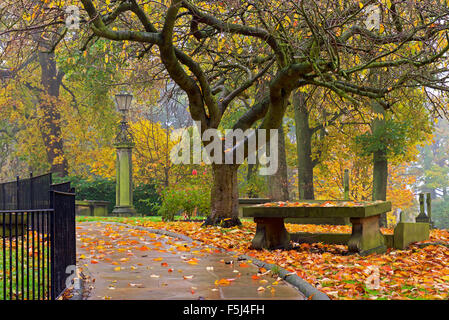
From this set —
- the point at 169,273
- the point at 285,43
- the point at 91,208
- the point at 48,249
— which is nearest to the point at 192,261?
the point at 169,273

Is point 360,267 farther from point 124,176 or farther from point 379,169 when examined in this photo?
point 379,169

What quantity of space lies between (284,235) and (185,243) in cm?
205

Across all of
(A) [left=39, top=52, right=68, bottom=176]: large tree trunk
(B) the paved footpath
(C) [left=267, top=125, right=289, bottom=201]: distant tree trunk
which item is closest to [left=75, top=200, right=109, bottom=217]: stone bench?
(A) [left=39, top=52, right=68, bottom=176]: large tree trunk

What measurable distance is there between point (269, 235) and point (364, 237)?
1739 mm

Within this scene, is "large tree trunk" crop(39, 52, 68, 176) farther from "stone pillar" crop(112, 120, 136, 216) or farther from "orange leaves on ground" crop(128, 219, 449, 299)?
"orange leaves on ground" crop(128, 219, 449, 299)

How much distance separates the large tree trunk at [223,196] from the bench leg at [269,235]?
11.4ft

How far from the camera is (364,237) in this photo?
9719 millimetres

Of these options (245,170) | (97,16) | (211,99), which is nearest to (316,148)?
(245,170)

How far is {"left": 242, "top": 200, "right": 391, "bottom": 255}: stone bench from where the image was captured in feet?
30.9

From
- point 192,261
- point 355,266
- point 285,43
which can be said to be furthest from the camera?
point 285,43

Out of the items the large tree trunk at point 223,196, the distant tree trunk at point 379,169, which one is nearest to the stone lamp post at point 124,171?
the large tree trunk at point 223,196

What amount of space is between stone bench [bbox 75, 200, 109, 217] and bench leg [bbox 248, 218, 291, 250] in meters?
16.3

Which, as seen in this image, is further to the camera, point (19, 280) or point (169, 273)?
point (19, 280)

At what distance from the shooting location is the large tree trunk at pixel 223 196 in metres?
13.8
